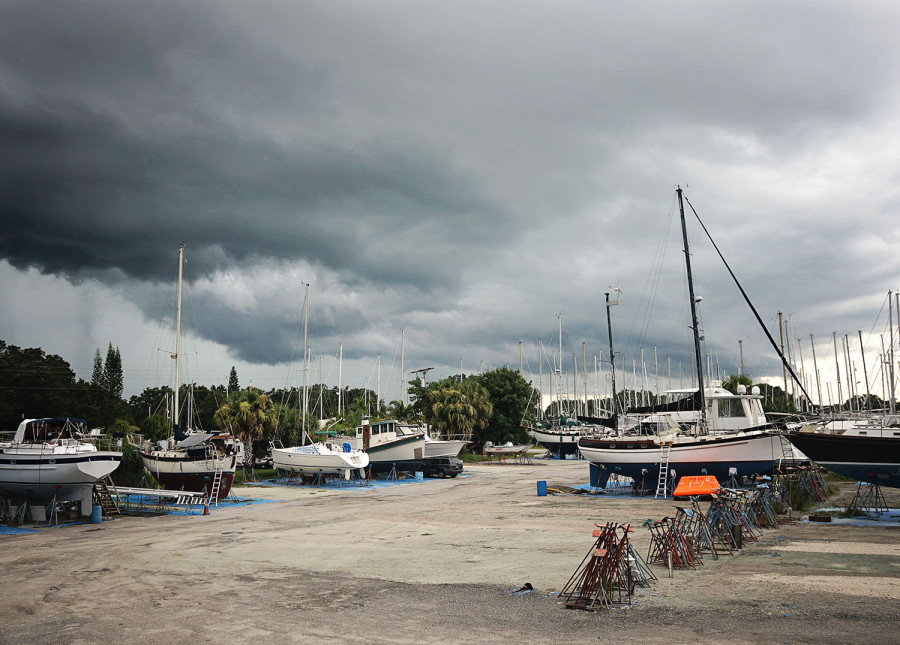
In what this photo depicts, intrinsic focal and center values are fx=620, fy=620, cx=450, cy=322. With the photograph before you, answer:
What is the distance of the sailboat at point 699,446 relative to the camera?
26.0 metres

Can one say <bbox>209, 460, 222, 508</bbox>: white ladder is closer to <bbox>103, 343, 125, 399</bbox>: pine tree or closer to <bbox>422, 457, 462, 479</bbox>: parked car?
<bbox>422, 457, 462, 479</bbox>: parked car

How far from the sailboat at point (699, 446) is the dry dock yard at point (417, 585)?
21.3 ft

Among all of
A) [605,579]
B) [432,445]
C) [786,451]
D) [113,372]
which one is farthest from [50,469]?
[113,372]

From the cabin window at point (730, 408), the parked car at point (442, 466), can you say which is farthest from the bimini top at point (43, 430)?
the cabin window at point (730, 408)

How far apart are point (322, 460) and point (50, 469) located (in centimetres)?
1695

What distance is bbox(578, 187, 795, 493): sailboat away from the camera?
26031 millimetres

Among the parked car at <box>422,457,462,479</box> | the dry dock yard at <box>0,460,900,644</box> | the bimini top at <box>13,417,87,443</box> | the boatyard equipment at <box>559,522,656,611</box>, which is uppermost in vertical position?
the bimini top at <box>13,417,87,443</box>

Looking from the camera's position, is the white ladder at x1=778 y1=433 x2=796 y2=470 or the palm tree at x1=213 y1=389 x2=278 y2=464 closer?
the white ladder at x1=778 y1=433 x2=796 y2=470

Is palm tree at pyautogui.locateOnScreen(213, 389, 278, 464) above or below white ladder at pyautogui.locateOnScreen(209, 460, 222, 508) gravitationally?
above

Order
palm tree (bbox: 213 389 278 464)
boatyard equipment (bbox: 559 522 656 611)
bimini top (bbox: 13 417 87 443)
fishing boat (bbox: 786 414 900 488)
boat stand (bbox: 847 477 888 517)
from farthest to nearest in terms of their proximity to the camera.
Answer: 1. palm tree (bbox: 213 389 278 464)
2. bimini top (bbox: 13 417 87 443)
3. boat stand (bbox: 847 477 888 517)
4. fishing boat (bbox: 786 414 900 488)
5. boatyard equipment (bbox: 559 522 656 611)

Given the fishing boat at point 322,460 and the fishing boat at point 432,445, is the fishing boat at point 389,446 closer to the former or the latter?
the fishing boat at point 432,445

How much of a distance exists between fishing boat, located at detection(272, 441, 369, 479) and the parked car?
6.38 meters

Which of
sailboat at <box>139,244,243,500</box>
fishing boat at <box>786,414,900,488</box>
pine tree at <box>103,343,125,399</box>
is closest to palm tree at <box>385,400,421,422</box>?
sailboat at <box>139,244,243,500</box>

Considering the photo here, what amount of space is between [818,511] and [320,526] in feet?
54.2
